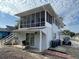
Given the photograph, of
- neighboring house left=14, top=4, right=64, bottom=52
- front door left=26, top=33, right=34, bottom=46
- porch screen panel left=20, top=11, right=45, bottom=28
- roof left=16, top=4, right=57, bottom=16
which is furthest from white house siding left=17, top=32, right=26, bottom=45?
roof left=16, top=4, right=57, bottom=16

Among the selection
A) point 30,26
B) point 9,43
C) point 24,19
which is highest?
point 24,19

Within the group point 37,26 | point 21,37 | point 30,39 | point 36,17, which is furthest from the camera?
point 21,37

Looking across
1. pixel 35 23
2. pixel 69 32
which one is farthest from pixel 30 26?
pixel 69 32

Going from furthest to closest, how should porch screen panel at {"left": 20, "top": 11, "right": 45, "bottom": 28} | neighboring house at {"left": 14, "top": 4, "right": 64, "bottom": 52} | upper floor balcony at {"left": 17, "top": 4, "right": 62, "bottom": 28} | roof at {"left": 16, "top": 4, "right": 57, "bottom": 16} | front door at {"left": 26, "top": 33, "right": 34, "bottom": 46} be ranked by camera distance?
front door at {"left": 26, "top": 33, "right": 34, "bottom": 46}, porch screen panel at {"left": 20, "top": 11, "right": 45, "bottom": 28}, upper floor balcony at {"left": 17, "top": 4, "right": 62, "bottom": 28}, neighboring house at {"left": 14, "top": 4, "right": 64, "bottom": 52}, roof at {"left": 16, "top": 4, "right": 57, "bottom": 16}

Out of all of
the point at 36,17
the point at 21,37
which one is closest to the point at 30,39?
the point at 21,37

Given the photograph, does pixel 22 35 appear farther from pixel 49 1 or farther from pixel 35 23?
pixel 49 1

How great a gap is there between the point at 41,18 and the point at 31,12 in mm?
2054

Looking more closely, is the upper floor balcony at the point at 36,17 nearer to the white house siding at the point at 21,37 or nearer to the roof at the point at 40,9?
the roof at the point at 40,9

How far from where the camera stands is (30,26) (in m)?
20.1

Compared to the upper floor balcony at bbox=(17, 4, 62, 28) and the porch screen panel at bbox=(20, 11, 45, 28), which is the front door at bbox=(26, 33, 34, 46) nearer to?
the upper floor balcony at bbox=(17, 4, 62, 28)

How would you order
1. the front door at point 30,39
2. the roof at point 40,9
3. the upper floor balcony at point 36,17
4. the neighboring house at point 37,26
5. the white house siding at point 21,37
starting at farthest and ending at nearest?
the white house siding at point 21,37
the front door at point 30,39
the upper floor balcony at point 36,17
the neighboring house at point 37,26
the roof at point 40,9

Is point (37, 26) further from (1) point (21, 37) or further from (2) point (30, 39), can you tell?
(1) point (21, 37)

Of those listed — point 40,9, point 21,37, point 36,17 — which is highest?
point 40,9

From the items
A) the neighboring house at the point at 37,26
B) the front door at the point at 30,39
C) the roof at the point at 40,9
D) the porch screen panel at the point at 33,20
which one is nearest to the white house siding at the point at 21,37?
the neighboring house at the point at 37,26
